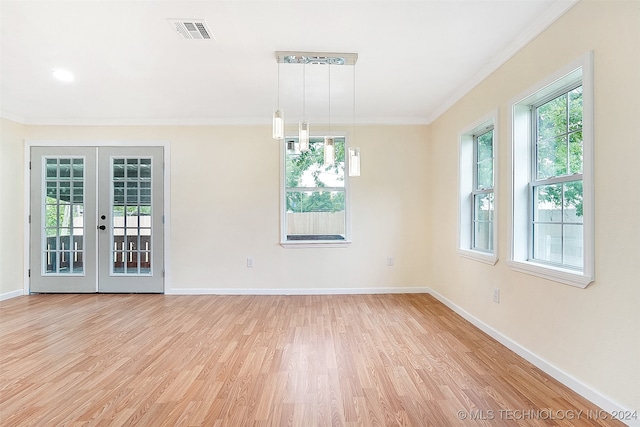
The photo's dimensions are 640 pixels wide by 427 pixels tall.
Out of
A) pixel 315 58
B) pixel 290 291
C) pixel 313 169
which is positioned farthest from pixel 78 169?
pixel 315 58

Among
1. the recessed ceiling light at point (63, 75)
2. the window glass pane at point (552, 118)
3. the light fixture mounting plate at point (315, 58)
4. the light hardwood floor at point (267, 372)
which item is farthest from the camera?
the recessed ceiling light at point (63, 75)

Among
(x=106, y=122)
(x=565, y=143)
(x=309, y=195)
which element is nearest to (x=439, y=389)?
(x=565, y=143)

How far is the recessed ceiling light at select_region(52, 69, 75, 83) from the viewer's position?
3096mm

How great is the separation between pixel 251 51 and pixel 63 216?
13.0 ft

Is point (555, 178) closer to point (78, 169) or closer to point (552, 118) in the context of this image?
point (552, 118)

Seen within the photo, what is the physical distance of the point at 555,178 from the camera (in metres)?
2.35

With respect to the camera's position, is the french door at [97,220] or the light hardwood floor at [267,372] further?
the french door at [97,220]

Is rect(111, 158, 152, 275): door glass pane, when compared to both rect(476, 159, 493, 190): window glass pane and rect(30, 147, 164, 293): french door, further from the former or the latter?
rect(476, 159, 493, 190): window glass pane

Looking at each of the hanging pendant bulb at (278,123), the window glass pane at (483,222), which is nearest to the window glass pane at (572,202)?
the window glass pane at (483,222)

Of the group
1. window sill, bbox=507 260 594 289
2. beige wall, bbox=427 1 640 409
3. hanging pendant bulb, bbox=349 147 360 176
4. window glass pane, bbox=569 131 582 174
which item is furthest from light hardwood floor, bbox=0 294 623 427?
hanging pendant bulb, bbox=349 147 360 176

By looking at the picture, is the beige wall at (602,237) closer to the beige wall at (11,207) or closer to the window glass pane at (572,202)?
the window glass pane at (572,202)

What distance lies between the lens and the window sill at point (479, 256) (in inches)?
118

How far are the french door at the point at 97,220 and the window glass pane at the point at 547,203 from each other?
179 inches

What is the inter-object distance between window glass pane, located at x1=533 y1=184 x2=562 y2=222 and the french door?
4.55 m
